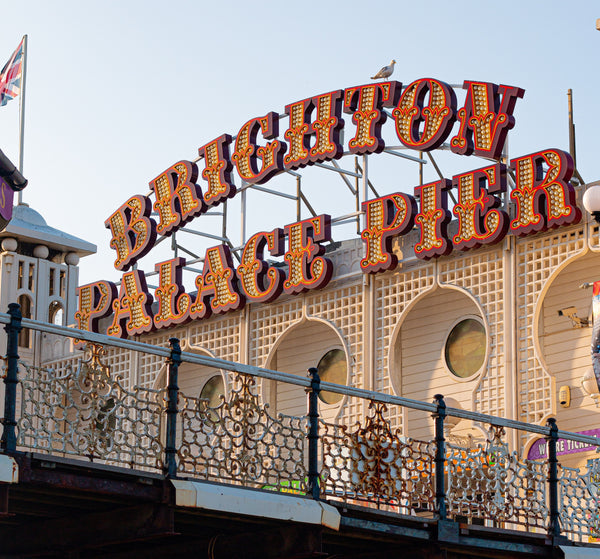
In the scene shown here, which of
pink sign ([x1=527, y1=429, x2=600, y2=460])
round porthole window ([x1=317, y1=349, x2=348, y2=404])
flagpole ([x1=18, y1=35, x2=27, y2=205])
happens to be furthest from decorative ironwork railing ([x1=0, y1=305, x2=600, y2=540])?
flagpole ([x1=18, y1=35, x2=27, y2=205])

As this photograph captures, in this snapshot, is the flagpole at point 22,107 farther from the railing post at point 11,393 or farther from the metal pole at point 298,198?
the railing post at point 11,393

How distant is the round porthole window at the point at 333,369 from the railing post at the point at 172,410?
10853mm

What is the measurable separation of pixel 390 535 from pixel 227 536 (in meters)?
1.74

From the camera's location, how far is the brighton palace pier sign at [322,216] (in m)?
19.1

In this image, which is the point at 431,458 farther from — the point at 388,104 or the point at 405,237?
the point at 388,104

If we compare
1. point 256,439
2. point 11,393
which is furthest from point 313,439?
point 11,393

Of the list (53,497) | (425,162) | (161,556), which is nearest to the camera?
(53,497)

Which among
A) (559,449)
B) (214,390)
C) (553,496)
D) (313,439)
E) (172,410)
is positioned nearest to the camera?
(172,410)

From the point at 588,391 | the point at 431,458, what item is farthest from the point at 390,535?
the point at 588,391

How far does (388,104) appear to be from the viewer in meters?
21.7

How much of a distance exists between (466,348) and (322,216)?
3.49m

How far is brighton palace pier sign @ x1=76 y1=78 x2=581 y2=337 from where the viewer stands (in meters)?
19.1

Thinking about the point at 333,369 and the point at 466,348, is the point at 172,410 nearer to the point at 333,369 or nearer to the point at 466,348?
the point at 466,348

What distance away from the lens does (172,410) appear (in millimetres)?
11188
